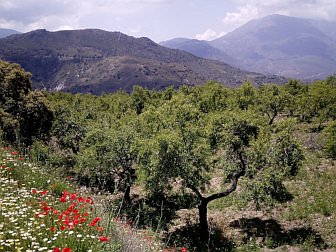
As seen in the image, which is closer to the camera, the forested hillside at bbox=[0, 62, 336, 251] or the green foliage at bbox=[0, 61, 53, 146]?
the forested hillside at bbox=[0, 62, 336, 251]

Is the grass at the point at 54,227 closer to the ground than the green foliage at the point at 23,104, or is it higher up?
closer to the ground

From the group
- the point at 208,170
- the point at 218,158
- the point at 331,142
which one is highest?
the point at 331,142

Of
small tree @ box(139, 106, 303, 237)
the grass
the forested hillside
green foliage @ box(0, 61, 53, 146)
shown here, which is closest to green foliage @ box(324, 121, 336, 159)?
the forested hillside

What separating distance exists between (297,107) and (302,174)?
2516cm

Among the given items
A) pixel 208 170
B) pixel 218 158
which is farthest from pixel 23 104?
pixel 208 170

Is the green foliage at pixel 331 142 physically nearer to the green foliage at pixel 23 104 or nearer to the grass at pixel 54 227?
the grass at pixel 54 227

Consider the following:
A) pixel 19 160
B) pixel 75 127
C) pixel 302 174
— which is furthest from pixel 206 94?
pixel 19 160

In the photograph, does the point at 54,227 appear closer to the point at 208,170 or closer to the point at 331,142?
the point at 208,170

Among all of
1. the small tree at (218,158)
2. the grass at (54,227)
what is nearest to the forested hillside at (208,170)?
the small tree at (218,158)

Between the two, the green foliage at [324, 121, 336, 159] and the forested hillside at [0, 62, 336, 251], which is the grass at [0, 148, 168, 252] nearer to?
the forested hillside at [0, 62, 336, 251]

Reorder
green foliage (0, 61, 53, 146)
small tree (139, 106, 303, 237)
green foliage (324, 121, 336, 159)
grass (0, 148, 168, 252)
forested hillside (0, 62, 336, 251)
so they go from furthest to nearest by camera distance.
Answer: green foliage (324, 121, 336, 159) → green foliage (0, 61, 53, 146) → forested hillside (0, 62, 336, 251) → small tree (139, 106, 303, 237) → grass (0, 148, 168, 252)

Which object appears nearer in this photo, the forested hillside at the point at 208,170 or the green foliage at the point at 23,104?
the forested hillside at the point at 208,170

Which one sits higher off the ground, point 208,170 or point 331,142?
point 331,142

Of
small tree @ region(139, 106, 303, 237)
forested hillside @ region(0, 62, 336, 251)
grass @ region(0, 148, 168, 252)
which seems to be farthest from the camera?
forested hillside @ region(0, 62, 336, 251)
